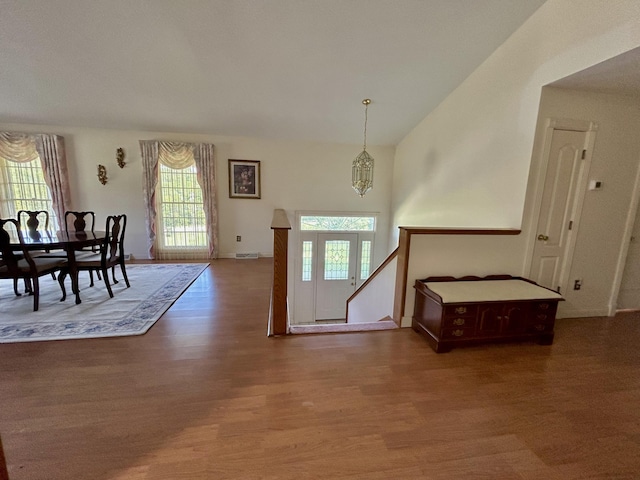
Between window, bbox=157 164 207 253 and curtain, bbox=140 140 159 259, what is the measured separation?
15cm

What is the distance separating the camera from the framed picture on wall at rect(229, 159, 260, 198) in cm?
527

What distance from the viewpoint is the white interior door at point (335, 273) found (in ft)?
19.3

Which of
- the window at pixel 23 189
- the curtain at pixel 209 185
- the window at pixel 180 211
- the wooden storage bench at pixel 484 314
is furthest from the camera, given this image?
the window at pixel 180 211

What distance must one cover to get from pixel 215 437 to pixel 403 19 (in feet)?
12.3

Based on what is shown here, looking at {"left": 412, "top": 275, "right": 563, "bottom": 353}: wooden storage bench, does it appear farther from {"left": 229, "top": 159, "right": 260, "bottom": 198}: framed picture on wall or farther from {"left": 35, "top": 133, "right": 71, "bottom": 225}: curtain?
{"left": 35, "top": 133, "right": 71, "bottom": 225}: curtain

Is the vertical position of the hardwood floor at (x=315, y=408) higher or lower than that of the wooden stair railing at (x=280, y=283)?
lower

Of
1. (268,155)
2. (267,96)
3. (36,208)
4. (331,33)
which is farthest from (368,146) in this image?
(36,208)

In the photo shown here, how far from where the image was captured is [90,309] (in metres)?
2.86

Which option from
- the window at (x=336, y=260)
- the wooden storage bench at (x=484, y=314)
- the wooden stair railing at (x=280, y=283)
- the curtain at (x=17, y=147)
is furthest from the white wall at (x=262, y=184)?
the wooden storage bench at (x=484, y=314)

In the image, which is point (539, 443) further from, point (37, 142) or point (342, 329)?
point (37, 142)

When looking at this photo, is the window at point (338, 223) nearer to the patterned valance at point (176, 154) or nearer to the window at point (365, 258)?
the window at point (365, 258)

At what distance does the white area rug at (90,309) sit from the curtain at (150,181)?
127 cm

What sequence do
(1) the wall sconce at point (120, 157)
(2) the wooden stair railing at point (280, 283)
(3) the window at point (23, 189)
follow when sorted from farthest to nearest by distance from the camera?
(1) the wall sconce at point (120, 157)
(3) the window at point (23, 189)
(2) the wooden stair railing at point (280, 283)

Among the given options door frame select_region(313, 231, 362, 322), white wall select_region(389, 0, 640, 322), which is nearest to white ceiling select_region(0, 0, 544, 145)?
white wall select_region(389, 0, 640, 322)
